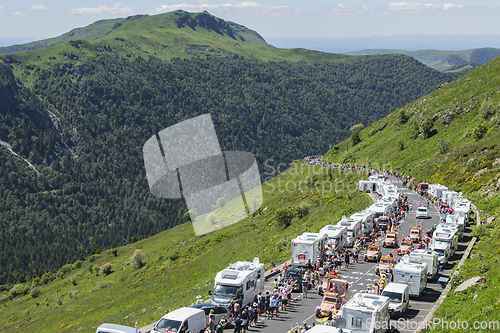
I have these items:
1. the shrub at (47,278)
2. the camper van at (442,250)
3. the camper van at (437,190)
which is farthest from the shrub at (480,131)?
Result: the shrub at (47,278)

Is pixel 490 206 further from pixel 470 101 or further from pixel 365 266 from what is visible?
pixel 470 101

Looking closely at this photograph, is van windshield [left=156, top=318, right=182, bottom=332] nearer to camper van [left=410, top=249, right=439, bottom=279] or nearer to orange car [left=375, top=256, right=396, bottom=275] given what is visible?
orange car [left=375, top=256, right=396, bottom=275]

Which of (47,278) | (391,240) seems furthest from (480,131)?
(47,278)

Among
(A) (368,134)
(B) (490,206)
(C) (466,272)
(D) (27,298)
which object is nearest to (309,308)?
(C) (466,272)

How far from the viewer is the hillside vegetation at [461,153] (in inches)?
1027

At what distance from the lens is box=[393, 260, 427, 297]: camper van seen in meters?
29.1

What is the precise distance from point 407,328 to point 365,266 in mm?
13083

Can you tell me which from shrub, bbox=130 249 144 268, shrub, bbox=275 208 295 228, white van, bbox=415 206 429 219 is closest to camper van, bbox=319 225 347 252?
white van, bbox=415 206 429 219

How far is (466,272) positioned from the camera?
30828 millimetres

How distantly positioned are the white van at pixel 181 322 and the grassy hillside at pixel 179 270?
36.7 feet

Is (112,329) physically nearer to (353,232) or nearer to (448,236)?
(448,236)

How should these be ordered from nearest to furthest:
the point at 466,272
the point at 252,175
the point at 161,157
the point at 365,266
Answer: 1. the point at 161,157
2. the point at 252,175
3. the point at 466,272
4. the point at 365,266

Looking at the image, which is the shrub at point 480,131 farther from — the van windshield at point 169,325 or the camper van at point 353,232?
the van windshield at point 169,325

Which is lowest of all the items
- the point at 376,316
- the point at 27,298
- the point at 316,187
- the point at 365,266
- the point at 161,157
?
the point at 27,298
